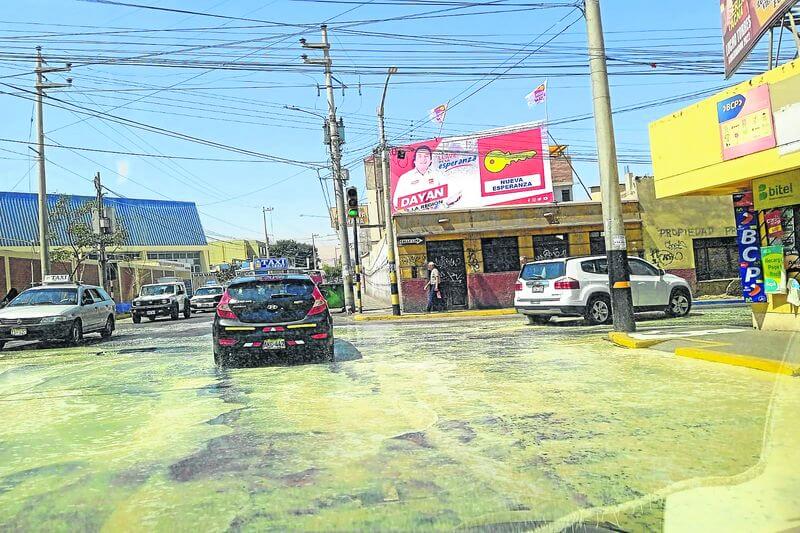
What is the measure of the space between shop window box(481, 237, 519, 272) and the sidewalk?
12710mm

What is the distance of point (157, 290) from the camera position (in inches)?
1193

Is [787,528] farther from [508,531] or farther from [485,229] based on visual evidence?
[485,229]

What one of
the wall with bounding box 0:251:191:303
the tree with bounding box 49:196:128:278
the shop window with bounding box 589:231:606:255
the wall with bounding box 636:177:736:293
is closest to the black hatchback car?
the shop window with bounding box 589:231:606:255

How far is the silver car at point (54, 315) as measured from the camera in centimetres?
1533

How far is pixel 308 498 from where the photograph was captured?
14.0 ft

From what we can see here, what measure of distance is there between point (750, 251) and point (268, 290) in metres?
8.31

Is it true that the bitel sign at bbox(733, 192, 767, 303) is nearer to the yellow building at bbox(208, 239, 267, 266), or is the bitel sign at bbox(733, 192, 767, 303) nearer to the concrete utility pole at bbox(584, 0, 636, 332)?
the concrete utility pole at bbox(584, 0, 636, 332)

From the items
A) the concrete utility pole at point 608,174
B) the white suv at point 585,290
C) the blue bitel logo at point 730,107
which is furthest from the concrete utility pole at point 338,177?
the blue bitel logo at point 730,107

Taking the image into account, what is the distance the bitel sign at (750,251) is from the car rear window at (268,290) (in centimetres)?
750

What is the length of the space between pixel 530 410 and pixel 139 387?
526 centimetres

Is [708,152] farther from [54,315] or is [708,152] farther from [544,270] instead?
[54,315]

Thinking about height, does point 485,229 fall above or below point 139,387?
above

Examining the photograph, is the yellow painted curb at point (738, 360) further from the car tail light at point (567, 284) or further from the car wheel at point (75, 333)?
the car wheel at point (75, 333)

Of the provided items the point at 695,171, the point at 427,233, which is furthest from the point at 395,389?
the point at 427,233
